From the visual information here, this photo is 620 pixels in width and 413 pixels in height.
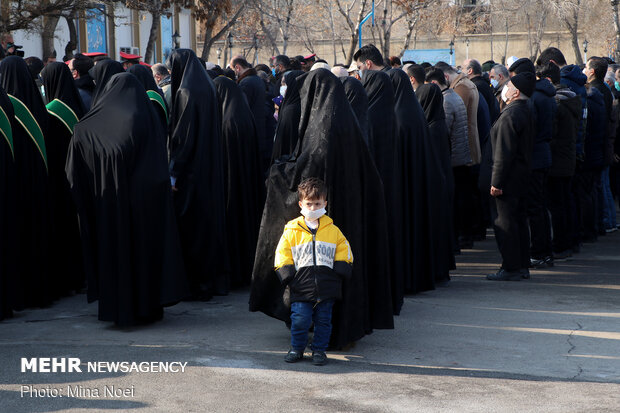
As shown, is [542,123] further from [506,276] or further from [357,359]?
[357,359]

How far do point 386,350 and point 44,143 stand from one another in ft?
11.4

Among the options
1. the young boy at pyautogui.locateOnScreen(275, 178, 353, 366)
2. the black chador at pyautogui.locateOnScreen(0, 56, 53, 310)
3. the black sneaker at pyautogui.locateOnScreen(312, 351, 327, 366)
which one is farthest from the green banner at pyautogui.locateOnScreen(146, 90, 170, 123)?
the black sneaker at pyautogui.locateOnScreen(312, 351, 327, 366)

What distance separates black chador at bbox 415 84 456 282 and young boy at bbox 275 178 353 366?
2792mm

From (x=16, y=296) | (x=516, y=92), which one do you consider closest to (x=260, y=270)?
(x=16, y=296)

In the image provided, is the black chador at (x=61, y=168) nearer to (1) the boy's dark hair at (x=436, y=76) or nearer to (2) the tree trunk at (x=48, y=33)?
(1) the boy's dark hair at (x=436, y=76)

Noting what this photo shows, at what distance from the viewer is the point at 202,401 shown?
16.9 feet

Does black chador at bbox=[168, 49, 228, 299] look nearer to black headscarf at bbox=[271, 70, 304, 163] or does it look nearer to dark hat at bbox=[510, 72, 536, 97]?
Result: black headscarf at bbox=[271, 70, 304, 163]

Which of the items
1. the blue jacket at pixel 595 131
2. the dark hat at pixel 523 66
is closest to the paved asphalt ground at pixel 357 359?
the dark hat at pixel 523 66

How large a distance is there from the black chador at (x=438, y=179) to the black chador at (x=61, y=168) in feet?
10.5

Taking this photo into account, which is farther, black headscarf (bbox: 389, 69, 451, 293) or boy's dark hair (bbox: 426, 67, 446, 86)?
boy's dark hair (bbox: 426, 67, 446, 86)

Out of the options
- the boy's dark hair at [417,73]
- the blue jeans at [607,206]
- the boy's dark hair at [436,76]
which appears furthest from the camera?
the blue jeans at [607,206]

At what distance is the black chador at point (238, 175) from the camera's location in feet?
28.0

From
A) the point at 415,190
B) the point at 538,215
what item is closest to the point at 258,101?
the point at 415,190

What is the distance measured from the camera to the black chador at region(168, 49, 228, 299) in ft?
25.1
